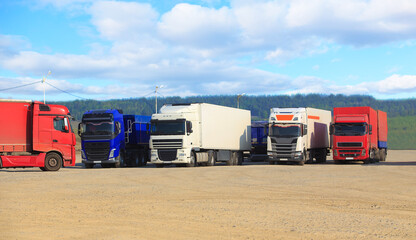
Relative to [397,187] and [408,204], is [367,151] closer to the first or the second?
[397,187]

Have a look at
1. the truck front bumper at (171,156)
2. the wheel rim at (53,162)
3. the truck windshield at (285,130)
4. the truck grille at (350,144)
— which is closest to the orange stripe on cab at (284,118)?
the truck windshield at (285,130)

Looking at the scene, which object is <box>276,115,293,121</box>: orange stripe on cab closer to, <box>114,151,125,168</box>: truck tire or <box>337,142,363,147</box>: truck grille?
<box>337,142,363,147</box>: truck grille

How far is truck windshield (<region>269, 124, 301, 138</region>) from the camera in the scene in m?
35.4

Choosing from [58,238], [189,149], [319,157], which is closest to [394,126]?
[319,157]

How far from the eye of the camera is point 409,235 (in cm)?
952

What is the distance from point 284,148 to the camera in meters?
35.5

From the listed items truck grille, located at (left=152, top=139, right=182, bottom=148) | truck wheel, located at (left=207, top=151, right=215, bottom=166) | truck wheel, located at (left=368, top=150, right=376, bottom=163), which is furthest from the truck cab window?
truck wheel, located at (left=368, top=150, right=376, bottom=163)

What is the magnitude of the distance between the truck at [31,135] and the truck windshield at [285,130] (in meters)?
13.7

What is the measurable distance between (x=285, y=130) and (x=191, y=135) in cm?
650

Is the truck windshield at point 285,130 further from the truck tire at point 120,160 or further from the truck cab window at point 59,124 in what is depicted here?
the truck cab window at point 59,124

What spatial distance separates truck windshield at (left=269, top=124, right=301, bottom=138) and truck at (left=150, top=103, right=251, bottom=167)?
3.43m

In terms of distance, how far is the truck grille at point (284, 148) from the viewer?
1391 inches

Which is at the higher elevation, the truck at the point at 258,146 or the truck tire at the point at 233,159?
the truck at the point at 258,146

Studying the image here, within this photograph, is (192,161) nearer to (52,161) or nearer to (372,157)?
(52,161)
